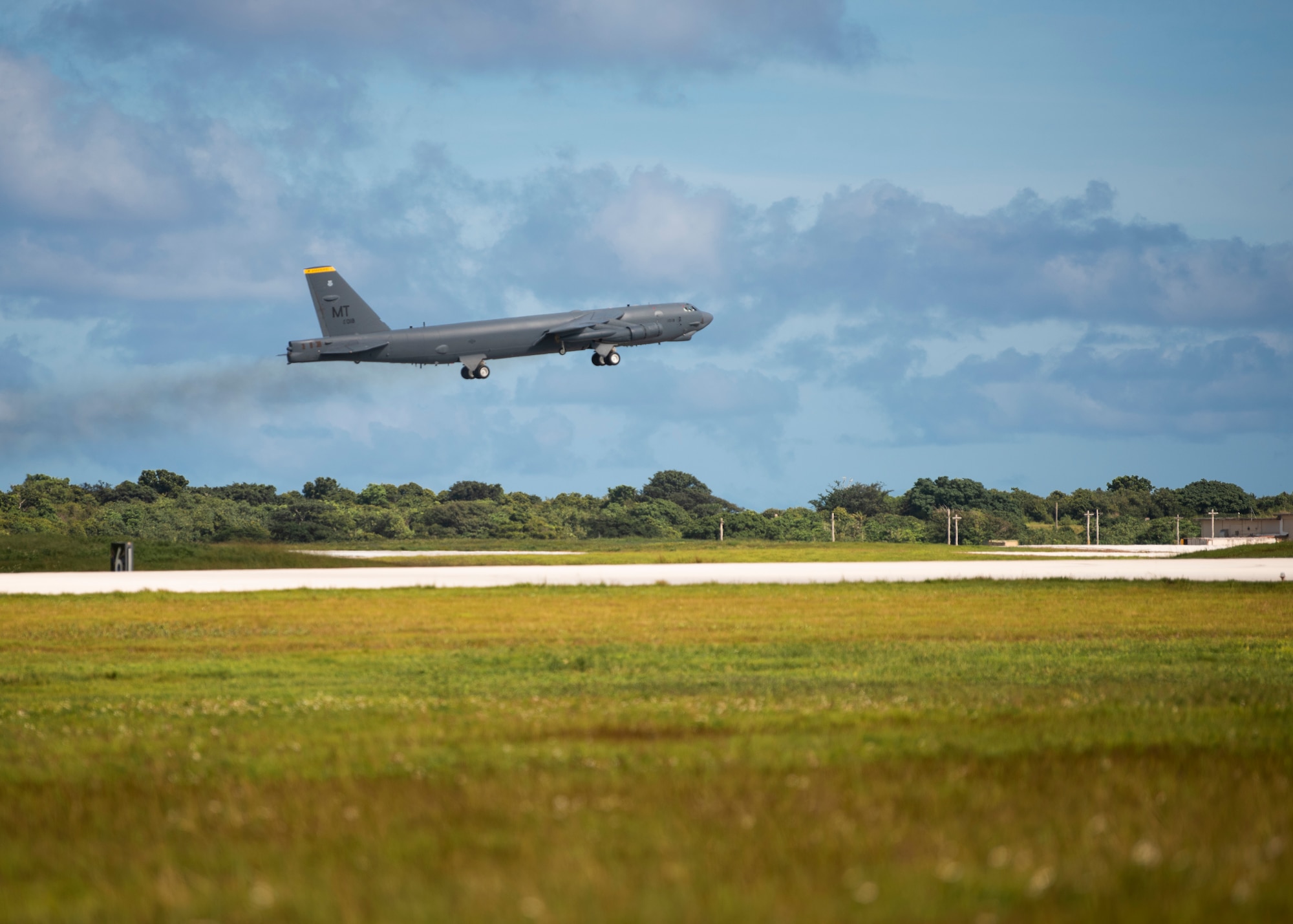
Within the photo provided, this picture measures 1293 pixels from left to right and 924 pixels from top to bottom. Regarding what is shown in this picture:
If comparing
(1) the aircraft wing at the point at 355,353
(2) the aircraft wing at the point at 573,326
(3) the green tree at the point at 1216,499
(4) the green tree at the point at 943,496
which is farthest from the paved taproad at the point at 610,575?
(3) the green tree at the point at 1216,499

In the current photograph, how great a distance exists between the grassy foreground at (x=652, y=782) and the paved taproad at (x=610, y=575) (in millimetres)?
17735

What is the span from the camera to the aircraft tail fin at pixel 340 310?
195ft

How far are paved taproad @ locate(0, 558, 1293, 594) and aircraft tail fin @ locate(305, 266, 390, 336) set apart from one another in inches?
475

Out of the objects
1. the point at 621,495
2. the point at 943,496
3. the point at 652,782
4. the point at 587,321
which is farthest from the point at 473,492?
the point at 652,782

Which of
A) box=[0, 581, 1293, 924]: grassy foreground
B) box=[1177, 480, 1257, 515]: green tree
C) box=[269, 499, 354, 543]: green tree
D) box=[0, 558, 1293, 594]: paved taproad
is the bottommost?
box=[0, 581, 1293, 924]: grassy foreground

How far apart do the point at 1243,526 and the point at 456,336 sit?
118847mm

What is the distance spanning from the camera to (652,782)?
32.6 ft

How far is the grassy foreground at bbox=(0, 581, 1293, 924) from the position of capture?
22.2 feet

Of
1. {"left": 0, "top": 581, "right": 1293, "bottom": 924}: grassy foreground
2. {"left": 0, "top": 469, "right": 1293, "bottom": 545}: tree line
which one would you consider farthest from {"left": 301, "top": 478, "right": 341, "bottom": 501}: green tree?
{"left": 0, "top": 581, "right": 1293, "bottom": 924}: grassy foreground

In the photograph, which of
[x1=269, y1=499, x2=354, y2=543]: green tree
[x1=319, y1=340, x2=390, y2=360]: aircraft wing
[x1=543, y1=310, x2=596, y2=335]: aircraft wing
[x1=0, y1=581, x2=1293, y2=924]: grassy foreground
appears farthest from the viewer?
[x1=269, y1=499, x2=354, y2=543]: green tree

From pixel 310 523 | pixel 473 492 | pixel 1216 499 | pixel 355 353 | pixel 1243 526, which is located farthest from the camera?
pixel 1216 499

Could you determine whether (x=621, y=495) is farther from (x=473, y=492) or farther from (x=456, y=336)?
(x=456, y=336)

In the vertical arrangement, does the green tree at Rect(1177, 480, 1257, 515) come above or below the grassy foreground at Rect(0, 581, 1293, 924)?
above

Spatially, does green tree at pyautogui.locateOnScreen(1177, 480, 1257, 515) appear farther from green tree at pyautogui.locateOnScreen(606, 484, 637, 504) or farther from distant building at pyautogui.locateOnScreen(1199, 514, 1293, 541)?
green tree at pyautogui.locateOnScreen(606, 484, 637, 504)
